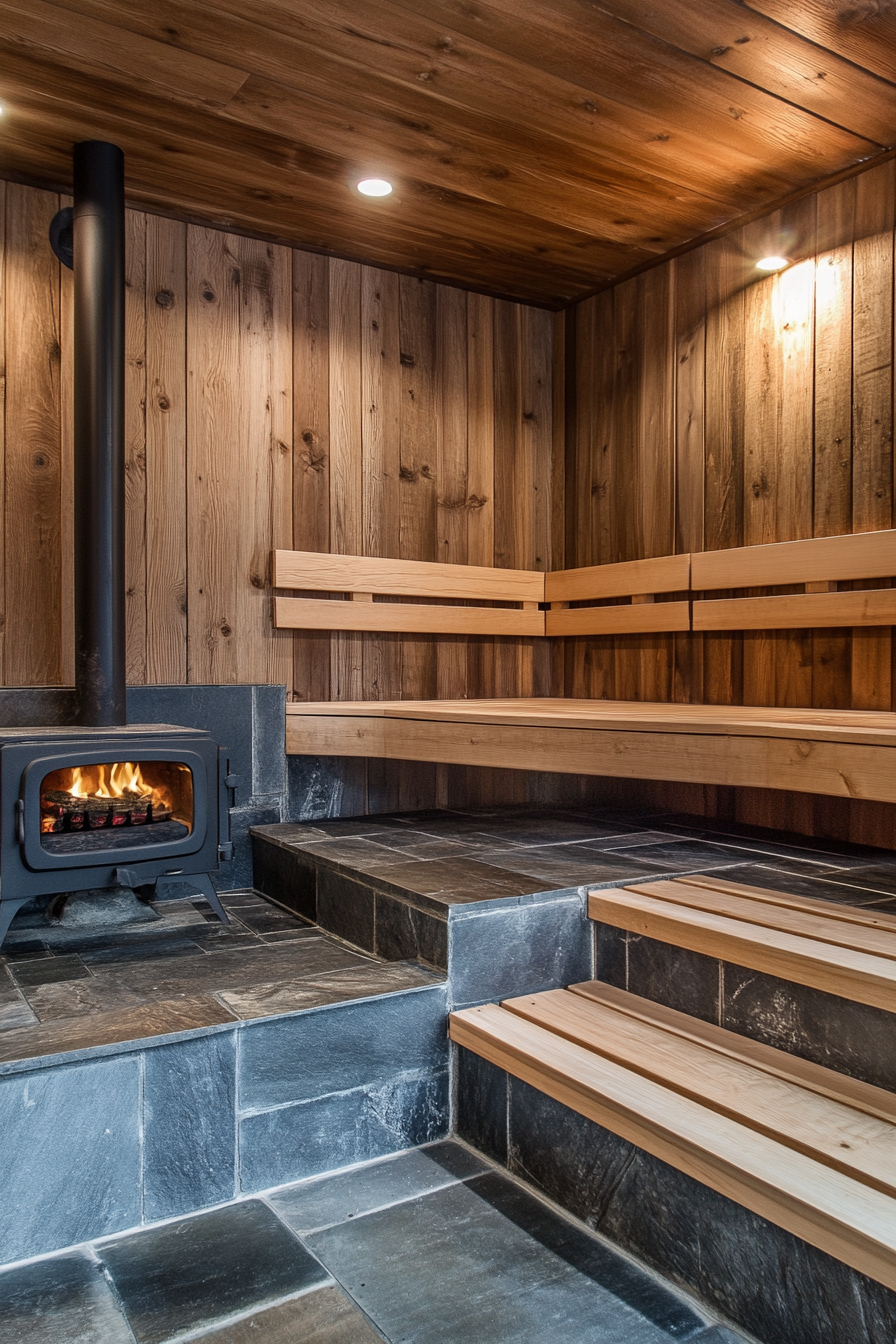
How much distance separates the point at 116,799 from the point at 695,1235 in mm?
1653

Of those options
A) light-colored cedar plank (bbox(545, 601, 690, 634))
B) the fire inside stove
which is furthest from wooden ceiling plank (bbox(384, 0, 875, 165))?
the fire inside stove

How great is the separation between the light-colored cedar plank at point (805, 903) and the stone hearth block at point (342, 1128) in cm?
75

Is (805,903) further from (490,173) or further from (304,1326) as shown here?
(490,173)

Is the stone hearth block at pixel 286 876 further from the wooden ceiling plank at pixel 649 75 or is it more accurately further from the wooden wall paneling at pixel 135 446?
the wooden ceiling plank at pixel 649 75

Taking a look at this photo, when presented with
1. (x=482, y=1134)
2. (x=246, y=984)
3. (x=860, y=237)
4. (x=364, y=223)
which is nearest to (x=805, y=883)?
(x=482, y=1134)

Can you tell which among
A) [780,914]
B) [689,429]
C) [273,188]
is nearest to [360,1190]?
[780,914]

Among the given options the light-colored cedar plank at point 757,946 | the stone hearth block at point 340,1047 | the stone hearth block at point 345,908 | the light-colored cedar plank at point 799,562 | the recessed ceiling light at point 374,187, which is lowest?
the stone hearth block at point 340,1047

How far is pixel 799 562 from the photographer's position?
2932mm

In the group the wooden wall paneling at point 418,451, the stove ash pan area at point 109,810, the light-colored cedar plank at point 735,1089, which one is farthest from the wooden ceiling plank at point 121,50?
the light-colored cedar plank at point 735,1089

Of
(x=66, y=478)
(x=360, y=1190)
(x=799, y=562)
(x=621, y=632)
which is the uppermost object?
(x=66, y=478)

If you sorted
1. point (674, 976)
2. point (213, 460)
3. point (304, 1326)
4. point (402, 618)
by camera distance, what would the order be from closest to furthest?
point (304, 1326), point (674, 976), point (213, 460), point (402, 618)

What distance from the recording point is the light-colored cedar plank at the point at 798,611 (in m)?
2.73

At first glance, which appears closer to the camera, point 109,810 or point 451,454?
point 109,810

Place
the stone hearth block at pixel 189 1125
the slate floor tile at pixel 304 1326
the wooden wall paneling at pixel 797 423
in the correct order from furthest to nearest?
the wooden wall paneling at pixel 797 423, the stone hearth block at pixel 189 1125, the slate floor tile at pixel 304 1326
